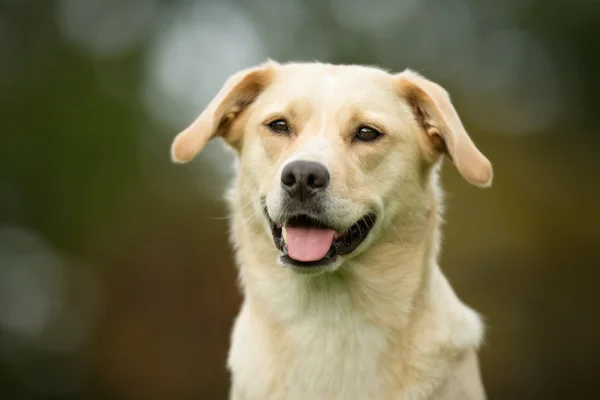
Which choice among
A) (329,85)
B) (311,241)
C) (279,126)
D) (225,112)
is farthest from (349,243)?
(225,112)

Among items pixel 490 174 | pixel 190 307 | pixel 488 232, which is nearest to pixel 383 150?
pixel 490 174

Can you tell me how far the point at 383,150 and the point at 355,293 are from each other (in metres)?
0.80

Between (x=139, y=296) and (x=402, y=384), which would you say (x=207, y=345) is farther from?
(x=402, y=384)

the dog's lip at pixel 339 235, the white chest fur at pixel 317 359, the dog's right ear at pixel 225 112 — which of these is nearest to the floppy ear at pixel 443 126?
the dog's lip at pixel 339 235

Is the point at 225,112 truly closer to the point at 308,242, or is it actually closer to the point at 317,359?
the point at 308,242

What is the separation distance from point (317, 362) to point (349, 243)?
0.66 metres

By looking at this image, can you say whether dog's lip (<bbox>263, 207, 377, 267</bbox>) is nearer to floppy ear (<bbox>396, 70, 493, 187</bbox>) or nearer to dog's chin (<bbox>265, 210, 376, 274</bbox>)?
dog's chin (<bbox>265, 210, 376, 274</bbox>)

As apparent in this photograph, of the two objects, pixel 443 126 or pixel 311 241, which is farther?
pixel 443 126

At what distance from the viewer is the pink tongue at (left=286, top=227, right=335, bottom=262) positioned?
12.5 ft

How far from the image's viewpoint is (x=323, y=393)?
13.0 feet

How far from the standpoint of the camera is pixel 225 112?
438cm

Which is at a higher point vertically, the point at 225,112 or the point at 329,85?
the point at 329,85

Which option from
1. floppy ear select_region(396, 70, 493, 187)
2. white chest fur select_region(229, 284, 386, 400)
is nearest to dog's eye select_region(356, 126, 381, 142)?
floppy ear select_region(396, 70, 493, 187)

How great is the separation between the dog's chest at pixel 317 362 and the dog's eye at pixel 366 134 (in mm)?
974
